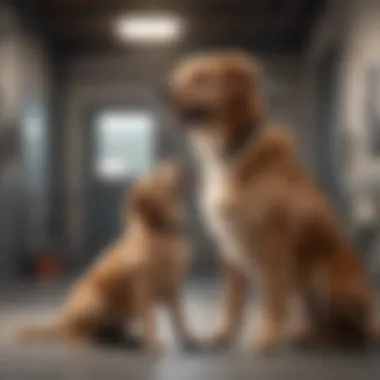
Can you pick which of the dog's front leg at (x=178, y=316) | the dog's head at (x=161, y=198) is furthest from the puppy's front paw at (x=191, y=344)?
the dog's head at (x=161, y=198)

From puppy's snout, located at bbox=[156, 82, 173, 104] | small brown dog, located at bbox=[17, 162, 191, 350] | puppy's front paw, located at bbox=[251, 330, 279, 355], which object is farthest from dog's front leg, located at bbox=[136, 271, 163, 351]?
puppy's snout, located at bbox=[156, 82, 173, 104]

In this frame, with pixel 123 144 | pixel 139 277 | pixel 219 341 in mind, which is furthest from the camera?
pixel 139 277

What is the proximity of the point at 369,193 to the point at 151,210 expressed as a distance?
0.85ft

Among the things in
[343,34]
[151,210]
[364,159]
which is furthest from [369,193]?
[151,210]

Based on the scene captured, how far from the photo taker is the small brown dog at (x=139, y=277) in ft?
2.97

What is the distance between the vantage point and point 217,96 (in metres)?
0.95

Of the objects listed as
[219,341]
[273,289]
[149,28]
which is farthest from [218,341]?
[149,28]

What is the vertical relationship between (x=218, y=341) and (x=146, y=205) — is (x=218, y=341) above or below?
below

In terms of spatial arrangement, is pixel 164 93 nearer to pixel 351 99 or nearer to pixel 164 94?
pixel 164 94

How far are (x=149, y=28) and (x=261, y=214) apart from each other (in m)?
0.29

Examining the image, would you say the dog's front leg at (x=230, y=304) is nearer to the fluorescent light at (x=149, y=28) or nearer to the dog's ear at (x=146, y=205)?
the dog's ear at (x=146, y=205)

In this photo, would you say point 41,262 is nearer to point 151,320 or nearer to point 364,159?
point 151,320

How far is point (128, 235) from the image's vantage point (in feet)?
3.00

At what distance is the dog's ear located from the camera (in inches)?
35.1
